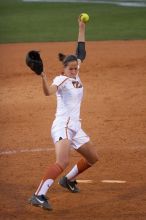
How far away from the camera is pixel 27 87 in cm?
1672

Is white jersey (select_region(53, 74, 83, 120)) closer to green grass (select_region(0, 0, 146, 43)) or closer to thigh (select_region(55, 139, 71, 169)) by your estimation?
thigh (select_region(55, 139, 71, 169))

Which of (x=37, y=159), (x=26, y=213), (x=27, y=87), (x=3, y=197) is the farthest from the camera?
(x=27, y=87)

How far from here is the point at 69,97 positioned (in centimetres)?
920

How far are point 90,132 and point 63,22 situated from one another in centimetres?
1482

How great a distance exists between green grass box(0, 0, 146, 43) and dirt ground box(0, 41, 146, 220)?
254cm

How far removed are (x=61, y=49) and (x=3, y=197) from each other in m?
11.9

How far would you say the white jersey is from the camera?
9133mm

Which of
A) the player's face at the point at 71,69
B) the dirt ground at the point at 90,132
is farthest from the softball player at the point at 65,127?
the dirt ground at the point at 90,132

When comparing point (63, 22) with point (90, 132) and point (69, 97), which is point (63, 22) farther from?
point (69, 97)

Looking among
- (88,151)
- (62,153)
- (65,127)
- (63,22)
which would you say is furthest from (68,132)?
(63,22)

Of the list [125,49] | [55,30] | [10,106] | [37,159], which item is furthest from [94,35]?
[37,159]

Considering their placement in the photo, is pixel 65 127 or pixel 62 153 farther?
pixel 65 127

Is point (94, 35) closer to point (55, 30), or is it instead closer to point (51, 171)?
point (55, 30)

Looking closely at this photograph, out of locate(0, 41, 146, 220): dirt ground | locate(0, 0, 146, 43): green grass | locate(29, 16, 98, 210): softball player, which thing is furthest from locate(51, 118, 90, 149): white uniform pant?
locate(0, 0, 146, 43): green grass
